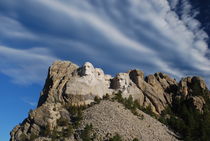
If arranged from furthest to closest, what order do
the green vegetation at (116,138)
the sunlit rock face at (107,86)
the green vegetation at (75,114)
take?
the sunlit rock face at (107,86) → the green vegetation at (75,114) → the green vegetation at (116,138)

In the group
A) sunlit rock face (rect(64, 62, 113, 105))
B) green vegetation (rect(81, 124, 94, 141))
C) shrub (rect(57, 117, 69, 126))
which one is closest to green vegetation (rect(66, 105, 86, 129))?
shrub (rect(57, 117, 69, 126))

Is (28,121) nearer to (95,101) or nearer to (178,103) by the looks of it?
(95,101)

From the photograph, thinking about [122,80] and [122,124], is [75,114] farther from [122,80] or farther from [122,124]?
[122,80]

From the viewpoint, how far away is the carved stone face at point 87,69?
114938 millimetres

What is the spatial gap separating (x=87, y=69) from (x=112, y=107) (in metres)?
20.2

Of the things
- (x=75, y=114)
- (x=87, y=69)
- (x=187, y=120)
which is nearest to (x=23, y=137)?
(x=75, y=114)

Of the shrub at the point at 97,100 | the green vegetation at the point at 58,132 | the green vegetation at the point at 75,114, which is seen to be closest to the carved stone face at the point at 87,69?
the shrub at the point at 97,100

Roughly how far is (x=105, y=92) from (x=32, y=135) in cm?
3421

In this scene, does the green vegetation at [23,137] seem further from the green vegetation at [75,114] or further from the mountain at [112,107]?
the green vegetation at [75,114]

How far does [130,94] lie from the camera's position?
120125mm

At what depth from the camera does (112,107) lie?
10044 cm

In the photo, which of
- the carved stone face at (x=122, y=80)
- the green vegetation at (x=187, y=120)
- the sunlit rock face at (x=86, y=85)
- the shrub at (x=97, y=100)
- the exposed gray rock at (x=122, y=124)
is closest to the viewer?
the exposed gray rock at (x=122, y=124)

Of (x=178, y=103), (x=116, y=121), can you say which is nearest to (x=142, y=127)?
(x=116, y=121)

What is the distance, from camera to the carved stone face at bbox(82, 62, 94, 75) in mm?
114938
